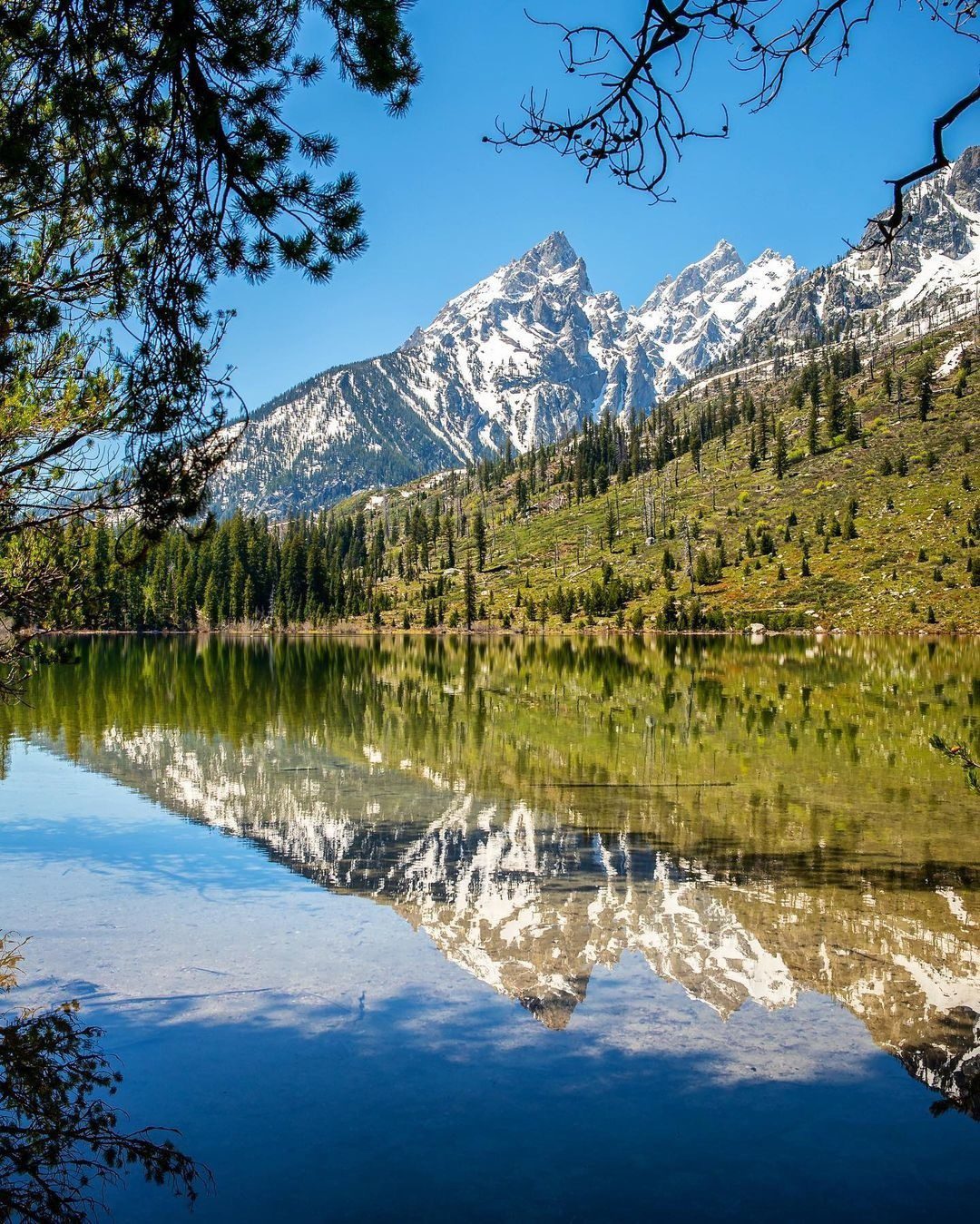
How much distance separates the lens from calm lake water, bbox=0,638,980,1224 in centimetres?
711

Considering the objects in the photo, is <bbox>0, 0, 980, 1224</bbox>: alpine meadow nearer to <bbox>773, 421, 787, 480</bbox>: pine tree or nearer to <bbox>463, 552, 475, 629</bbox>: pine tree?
<bbox>463, 552, 475, 629</bbox>: pine tree

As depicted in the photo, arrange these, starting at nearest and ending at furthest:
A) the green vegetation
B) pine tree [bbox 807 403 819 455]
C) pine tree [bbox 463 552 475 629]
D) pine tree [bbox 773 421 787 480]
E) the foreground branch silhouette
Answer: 1. the foreground branch silhouette
2. the green vegetation
3. pine tree [bbox 463 552 475 629]
4. pine tree [bbox 773 421 787 480]
5. pine tree [bbox 807 403 819 455]

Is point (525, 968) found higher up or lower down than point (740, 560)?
lower down

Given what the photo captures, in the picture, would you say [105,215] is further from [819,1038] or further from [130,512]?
[819,1038]

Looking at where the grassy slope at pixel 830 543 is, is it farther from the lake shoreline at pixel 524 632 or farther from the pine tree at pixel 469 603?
the pine tree at pixel 469 603

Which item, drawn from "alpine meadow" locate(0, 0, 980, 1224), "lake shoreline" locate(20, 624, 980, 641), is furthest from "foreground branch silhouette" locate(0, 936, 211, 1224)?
"lake shoreline" locate(20, 624, 980, 641)

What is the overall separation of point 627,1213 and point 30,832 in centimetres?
1604

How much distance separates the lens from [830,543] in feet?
468

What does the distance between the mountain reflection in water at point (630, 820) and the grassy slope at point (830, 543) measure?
3141 inches

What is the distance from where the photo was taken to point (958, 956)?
11.4 meters

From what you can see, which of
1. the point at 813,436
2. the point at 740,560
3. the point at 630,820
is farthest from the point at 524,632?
the point at 630,820

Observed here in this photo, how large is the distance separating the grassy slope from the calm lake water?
9910cm

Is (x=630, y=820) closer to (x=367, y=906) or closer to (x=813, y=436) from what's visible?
(x=367, y=906)

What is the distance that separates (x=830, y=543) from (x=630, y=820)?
134904 mm
